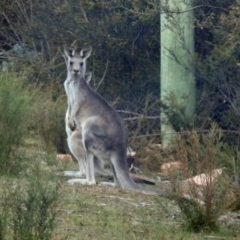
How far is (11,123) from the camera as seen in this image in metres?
10.8

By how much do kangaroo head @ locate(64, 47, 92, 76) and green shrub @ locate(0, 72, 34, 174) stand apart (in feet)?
3.15

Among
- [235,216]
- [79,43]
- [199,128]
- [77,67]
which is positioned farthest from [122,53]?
[235,216]

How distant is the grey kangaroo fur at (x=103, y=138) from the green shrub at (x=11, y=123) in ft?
Answer: 2.44

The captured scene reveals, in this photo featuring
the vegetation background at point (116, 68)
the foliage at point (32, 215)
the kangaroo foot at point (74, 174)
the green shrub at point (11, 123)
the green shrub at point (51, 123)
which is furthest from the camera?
the green shrub at point (51, 123)

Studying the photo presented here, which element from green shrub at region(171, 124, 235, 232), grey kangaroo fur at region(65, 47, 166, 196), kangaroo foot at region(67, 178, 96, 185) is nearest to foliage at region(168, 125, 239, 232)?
green shrub at region(171, 124, 235, 232)

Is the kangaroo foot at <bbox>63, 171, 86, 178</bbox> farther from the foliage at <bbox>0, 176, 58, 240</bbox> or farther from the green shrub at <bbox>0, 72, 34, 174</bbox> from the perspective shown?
the foliage at <bbox>0, 176, 58, 240</bbox>

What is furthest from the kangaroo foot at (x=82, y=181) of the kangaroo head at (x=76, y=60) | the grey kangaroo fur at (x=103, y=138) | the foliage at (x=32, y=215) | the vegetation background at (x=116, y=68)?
the foliage at (x=32, y=215)

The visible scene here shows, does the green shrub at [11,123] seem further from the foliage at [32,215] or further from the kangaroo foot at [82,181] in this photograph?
the foliage at [32,215]

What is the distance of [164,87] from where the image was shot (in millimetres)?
15234

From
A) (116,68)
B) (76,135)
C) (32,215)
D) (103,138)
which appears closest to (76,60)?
(76,135)

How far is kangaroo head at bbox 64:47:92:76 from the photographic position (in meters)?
11.9

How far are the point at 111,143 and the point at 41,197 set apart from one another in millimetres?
4258

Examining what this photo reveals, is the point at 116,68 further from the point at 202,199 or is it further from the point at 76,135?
the point at 202,199

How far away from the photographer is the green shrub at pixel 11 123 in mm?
10648
